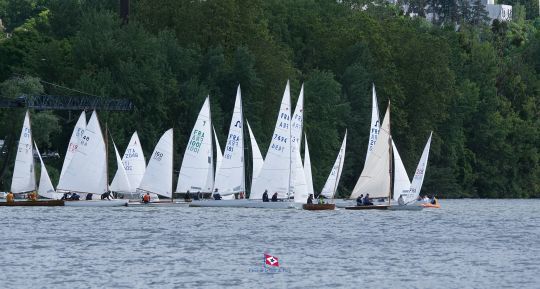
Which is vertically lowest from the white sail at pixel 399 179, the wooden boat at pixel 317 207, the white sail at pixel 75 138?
the wooden boat at pixel 317 207

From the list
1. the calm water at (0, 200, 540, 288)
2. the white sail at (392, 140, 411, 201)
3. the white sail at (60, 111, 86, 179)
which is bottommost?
the calm water at (0, 200, 540, 288)

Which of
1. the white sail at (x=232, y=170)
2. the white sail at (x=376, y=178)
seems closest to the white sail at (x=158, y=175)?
the white sail at (x=232, y=170)

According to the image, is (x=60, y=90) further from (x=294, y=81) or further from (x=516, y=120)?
(x=516, y=120)

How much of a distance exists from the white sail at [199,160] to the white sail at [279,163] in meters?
4.35

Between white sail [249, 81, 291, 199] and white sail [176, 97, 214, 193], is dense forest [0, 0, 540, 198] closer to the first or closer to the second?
white sail [176, 97, 214, 193]

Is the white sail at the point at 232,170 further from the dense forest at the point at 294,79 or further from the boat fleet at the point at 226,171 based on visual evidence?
the dense forest at the point at 294,79

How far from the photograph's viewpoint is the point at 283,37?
149 metres

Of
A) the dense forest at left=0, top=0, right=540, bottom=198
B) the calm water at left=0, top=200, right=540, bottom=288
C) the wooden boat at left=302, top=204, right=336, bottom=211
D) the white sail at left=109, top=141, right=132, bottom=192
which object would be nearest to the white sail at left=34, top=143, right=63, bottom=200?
the calm water at left=0, top=200, right=540, bottom=288

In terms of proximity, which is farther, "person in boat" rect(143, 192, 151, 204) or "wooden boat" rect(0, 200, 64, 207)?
"person in boat" rect(143, 192, 151, 204)

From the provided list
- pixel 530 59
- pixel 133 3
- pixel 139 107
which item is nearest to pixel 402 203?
pixel 139 107

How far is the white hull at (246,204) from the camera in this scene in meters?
97.0

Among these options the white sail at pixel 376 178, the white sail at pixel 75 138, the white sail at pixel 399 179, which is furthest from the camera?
the white sail at pixel 75 138

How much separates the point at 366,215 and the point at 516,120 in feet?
215

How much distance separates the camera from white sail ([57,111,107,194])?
100750 mm
